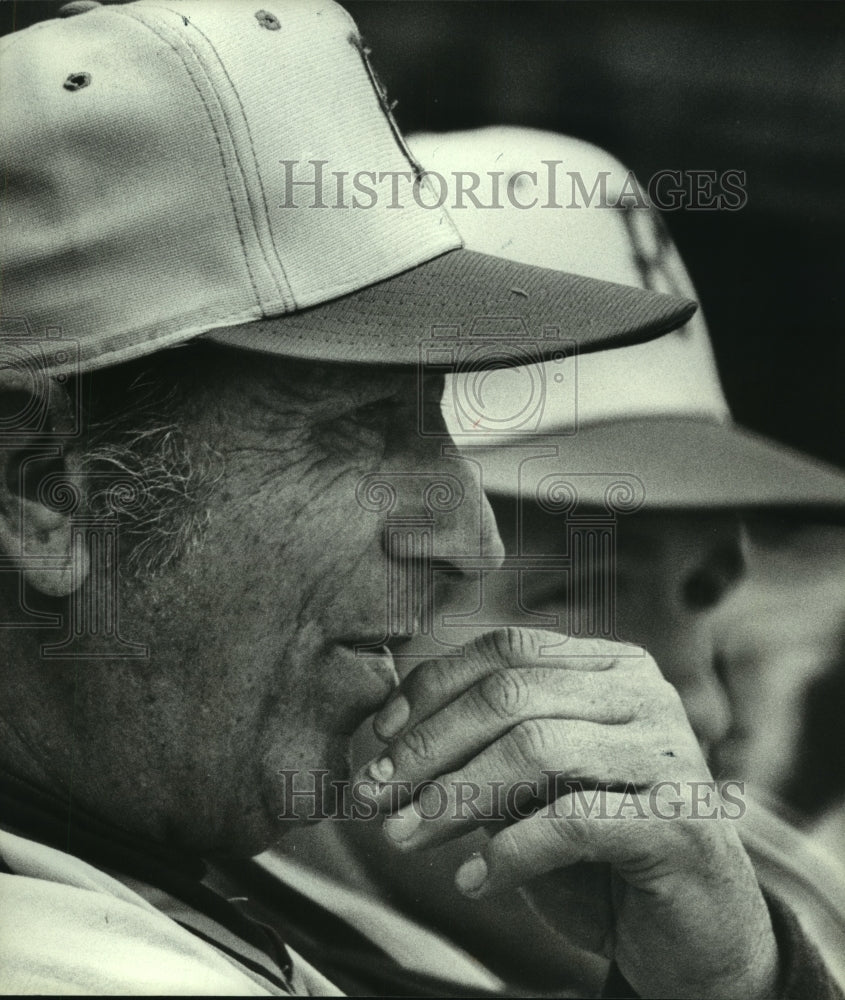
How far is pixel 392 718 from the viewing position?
2.33 metres

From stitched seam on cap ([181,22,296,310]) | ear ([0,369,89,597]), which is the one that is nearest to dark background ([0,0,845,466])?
stitched seam on cap ([181,22,296,310])

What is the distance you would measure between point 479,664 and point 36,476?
2.67ft

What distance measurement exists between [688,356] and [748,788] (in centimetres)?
79

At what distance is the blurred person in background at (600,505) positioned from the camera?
7.82 feet

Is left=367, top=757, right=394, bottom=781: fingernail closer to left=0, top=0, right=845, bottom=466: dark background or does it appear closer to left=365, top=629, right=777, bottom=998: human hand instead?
left=365, top=629, right=777, bottom=998: human hand

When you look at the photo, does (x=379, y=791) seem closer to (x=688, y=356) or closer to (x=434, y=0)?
(x=688, y=356)

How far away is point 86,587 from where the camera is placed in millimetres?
2277

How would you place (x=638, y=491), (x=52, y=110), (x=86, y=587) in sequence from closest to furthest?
(x=52, y=110) < (x=86, y=587) < (x=638, y=491)

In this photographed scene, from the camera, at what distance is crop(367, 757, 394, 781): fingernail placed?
2.33 meters

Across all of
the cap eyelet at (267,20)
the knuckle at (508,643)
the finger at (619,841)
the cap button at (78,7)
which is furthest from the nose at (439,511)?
the cap button at (78,7)

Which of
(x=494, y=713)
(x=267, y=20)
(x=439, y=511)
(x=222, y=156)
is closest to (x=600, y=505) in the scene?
(x=439, y=511)

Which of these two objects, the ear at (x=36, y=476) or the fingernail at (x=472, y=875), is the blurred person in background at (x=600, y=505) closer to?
the fingernail at (x=472, y=875)

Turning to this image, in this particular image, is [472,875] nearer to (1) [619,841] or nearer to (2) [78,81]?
(1) [619,841]

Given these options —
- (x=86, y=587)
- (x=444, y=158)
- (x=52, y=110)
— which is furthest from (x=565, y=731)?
(x=52, y=110)
